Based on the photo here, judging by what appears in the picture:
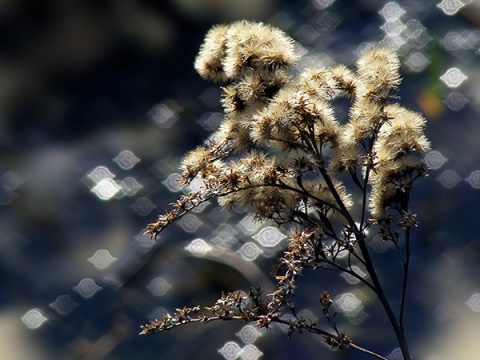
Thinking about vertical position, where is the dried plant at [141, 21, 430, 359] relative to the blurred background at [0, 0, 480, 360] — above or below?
below

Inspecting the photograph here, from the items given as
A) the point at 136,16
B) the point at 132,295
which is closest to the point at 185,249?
the point at 132,295

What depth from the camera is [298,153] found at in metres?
0.85

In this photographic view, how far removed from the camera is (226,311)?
32.4 inches

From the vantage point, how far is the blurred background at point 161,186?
1271 millimetres

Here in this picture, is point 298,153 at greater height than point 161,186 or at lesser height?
lesser

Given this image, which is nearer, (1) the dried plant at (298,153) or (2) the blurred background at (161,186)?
(1) the dried plant at (298,153)

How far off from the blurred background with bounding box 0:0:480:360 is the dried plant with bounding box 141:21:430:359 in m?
0.42

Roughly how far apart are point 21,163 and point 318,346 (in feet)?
2.28

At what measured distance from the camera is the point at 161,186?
149 cm

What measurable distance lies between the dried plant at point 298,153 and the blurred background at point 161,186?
1.39 ft

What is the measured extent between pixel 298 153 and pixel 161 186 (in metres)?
0.68

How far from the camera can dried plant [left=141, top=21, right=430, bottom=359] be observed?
0.82m

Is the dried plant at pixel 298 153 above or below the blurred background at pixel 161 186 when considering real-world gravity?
below

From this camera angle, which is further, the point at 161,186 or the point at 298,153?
the point at 161,186
